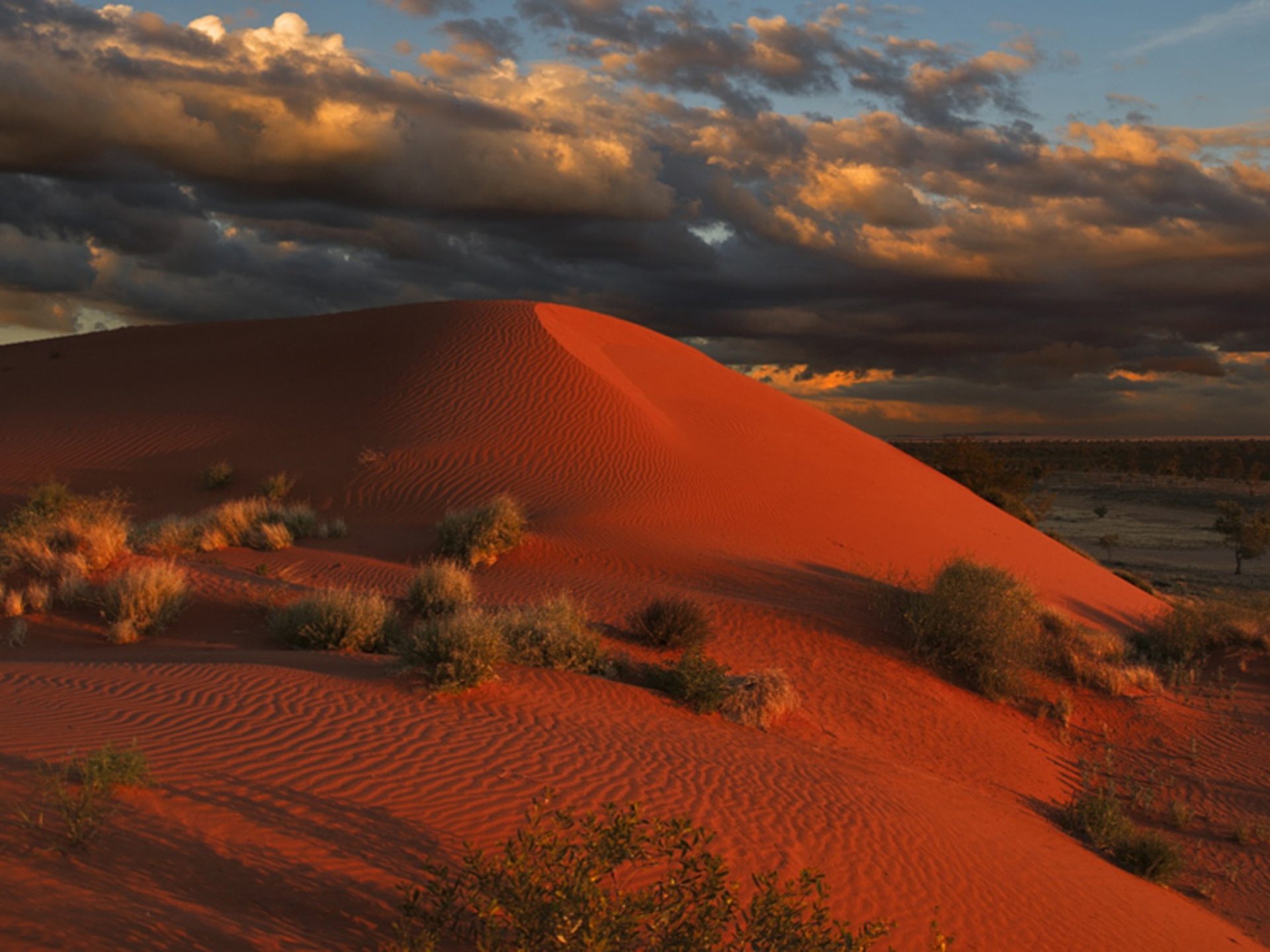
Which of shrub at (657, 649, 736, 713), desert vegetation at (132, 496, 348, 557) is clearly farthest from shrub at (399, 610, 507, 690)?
desert vegetation at (132, 496, 348, 557)

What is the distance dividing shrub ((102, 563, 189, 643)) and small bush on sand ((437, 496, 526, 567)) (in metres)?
5.35

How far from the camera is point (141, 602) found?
12.5 meters

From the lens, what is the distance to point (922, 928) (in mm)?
6227

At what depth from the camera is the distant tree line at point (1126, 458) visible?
64.9 metres

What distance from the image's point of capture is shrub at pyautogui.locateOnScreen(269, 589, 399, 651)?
A: 38.1 ft

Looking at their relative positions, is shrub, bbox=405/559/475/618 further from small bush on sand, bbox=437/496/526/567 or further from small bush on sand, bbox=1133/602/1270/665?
small bush on sand, bbox=1133/602/1270/665

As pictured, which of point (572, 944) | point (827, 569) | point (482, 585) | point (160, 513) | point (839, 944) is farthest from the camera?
point (160, 513)

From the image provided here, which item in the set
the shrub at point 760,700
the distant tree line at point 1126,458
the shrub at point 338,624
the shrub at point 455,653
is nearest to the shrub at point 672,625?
the shrub at point 760,700

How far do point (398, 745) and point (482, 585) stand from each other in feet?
27.9

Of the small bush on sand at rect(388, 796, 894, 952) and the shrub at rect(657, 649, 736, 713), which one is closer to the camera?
the small bush on sand at rect(388, 796, 894, 952)

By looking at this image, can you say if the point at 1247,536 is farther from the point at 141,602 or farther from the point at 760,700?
the point at 141,602

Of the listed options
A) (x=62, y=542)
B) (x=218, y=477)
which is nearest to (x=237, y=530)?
(x=62, y=542)

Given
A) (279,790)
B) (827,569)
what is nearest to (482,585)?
(827,569)

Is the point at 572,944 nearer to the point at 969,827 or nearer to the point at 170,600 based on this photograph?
the point at 969,827
